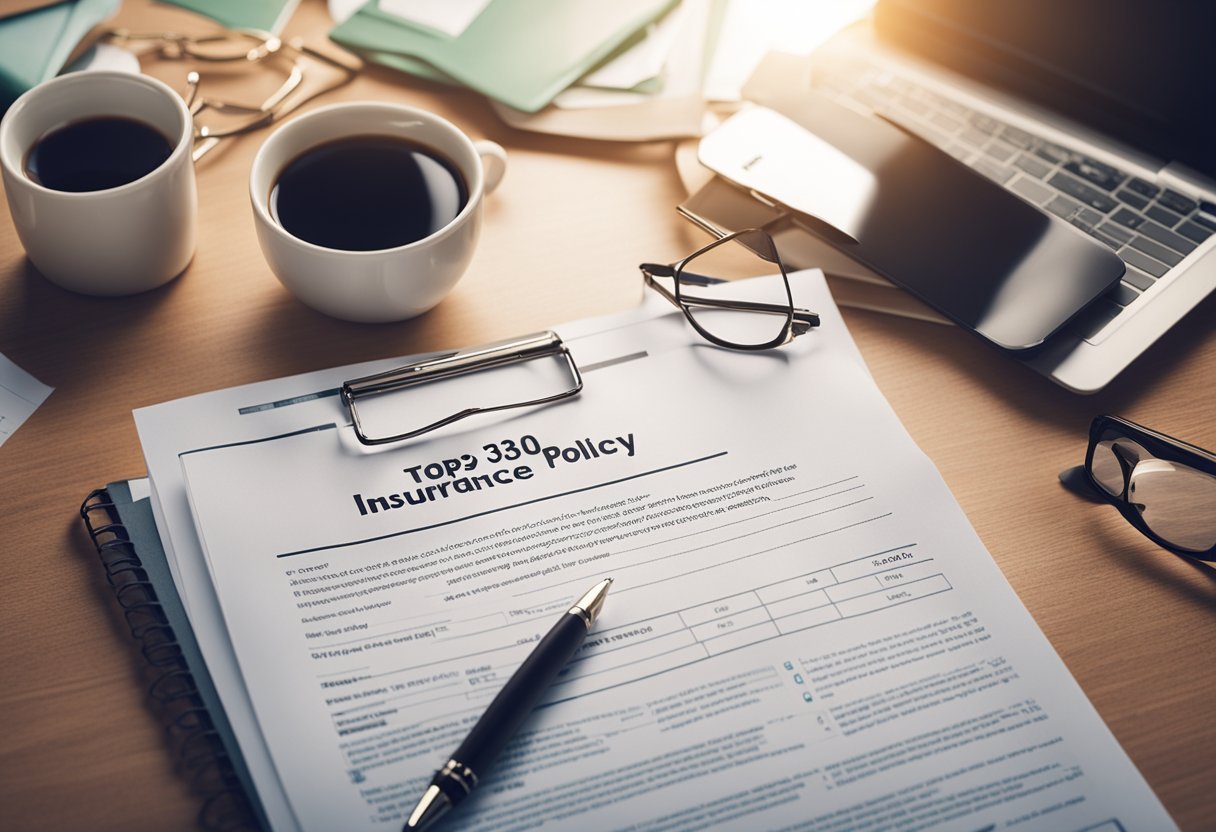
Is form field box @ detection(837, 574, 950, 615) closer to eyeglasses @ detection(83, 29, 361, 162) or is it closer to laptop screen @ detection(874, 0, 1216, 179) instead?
laptop screen @ detection(874, 0, 1216, 179)

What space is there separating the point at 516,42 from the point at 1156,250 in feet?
1.86

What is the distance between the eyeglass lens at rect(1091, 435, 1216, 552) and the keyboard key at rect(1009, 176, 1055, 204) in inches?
9.4

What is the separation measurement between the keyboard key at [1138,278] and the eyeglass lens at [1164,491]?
0.49 feet

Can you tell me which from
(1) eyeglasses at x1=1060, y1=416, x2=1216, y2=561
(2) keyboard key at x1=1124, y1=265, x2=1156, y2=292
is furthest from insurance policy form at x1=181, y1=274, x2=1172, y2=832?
(2) keyboard key at x1=1124, y1=265, x2=1156, y2=292

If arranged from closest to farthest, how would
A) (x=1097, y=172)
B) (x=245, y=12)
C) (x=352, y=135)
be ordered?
(x=352, y=135)
(x=1097, y=172)
(x=245, y=12)

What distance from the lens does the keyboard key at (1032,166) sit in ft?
2.63

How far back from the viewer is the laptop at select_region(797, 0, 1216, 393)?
0.71 m

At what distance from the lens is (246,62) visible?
868 mm

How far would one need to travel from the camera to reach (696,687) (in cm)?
54

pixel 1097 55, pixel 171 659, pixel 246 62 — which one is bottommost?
pixel 171 659

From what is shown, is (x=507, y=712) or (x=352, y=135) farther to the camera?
(x=352, y=135)

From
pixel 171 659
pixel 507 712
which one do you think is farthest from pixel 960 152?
pixel 171 659

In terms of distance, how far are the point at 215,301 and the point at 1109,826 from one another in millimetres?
661

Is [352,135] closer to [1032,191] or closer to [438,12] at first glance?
[438,12]
